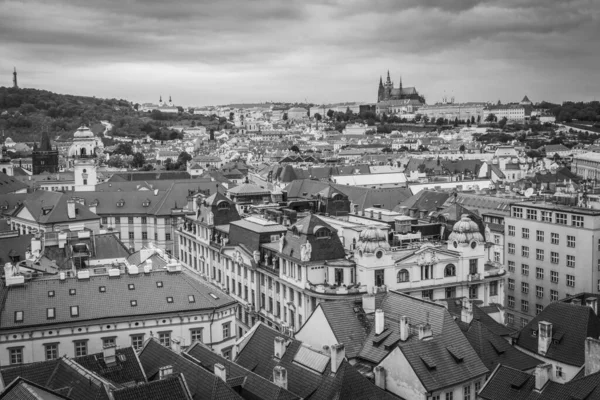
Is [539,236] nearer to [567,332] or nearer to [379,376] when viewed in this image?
[567,332]

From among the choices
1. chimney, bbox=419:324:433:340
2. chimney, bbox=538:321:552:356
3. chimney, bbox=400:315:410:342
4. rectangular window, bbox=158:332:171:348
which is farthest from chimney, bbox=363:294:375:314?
rectangular window, bbox=158:332:171:348

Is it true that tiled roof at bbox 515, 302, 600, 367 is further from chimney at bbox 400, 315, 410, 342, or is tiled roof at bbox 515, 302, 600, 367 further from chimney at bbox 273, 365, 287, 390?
chimney at bbox 273, 365, 287, 390

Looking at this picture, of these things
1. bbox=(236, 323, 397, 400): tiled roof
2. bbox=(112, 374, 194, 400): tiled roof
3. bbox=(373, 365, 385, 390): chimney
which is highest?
bbox=(112, 374, 194, 400): tiled roof

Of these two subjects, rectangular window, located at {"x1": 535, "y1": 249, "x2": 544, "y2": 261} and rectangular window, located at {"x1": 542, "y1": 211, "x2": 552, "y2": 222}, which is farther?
rectangular window, located at {"x1": 535, "y1": 249, "x2": 544, "y2": 261}

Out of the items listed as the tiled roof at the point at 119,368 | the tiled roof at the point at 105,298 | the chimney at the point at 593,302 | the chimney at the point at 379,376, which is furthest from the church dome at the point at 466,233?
the tiled roof at the point at 119,368

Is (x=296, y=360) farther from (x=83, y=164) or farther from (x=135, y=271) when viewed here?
(x=83, y=164)

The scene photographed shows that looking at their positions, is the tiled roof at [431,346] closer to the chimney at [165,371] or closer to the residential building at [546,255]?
the chimney at [165,371]

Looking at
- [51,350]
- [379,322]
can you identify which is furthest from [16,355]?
[379,322]

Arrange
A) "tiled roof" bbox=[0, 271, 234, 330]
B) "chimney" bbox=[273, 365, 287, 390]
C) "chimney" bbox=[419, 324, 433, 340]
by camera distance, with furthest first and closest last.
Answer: "tiled roof" bbox=[0, 271, 234, 330], "chimney" bbox=[419, 324, 433, 340], "chimney" bbox=[273, 365, 287, 390]
